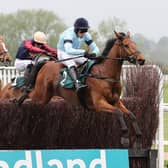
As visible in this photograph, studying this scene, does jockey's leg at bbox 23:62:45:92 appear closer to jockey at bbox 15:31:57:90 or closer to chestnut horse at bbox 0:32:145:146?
jockey at bbox 15:31:57:90

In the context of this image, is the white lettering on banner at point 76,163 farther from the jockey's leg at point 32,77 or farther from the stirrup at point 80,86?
the jockey's leg at point 32,77

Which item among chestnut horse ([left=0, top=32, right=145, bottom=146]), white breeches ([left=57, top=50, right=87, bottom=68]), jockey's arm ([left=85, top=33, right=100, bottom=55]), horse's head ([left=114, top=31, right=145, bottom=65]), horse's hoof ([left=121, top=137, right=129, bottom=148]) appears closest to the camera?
horse's hoof ([left=121, top=137, right=129, bottom=148])

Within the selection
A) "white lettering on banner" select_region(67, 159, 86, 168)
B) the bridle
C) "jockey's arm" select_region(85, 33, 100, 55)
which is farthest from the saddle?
"white lettering on banner" select_region(67, 159, 86, 168)

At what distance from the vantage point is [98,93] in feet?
32.9

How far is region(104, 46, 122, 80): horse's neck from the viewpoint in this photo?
10086 mm

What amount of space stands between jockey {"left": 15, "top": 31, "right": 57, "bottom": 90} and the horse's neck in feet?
4.94

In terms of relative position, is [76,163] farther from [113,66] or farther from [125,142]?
[113,66]

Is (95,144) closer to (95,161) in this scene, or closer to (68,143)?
(68,143)

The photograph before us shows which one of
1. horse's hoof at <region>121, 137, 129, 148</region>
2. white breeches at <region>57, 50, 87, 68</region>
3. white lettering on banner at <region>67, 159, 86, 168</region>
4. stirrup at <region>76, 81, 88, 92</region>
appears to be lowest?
horse's hoof at <region>121, 137, 129, 148</region>

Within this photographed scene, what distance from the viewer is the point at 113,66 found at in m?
10.1

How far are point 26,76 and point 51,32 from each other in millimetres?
40914

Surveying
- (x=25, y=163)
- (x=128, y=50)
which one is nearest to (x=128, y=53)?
(x=128, y=50)

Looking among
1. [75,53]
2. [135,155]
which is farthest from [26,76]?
[135,155]

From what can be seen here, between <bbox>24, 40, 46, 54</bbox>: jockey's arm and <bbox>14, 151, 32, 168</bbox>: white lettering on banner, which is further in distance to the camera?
<bbox>24, 40, 46, 54</bbox>: jockey's arm
